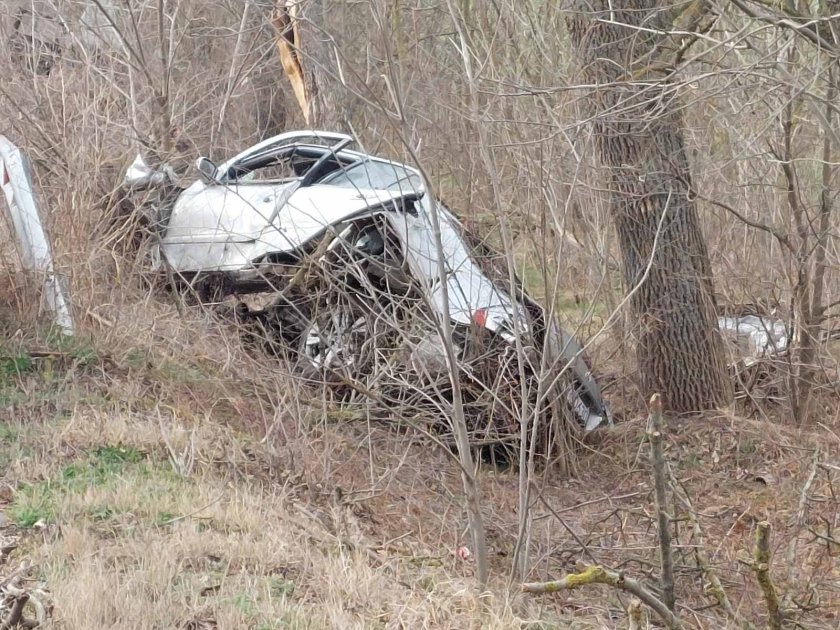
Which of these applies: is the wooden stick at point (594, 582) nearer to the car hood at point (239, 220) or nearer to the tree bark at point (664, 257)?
the car hood at point (239, 220)

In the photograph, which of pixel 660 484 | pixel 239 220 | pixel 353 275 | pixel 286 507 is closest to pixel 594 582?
pixel 660 484

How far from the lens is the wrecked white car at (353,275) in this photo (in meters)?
6.44

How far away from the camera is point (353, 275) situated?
6.35 m

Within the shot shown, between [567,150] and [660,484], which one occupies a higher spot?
[567,150]

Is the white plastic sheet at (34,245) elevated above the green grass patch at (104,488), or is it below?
above

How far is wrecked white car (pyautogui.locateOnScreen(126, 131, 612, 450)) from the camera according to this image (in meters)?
6.44

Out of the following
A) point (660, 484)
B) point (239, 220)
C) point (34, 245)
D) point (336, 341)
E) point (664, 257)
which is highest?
point (34, 245)

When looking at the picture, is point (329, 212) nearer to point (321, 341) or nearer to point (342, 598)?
point (321, 341)

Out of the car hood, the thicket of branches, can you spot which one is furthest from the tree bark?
the car hood

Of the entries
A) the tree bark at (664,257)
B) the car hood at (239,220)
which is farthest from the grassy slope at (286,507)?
the car hood at (239,220)

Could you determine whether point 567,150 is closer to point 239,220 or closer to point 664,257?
point 664,257

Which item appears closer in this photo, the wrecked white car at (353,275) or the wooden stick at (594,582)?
the wooden stick at (594,582)

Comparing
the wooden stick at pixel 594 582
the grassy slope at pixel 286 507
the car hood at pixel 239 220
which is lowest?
the grassy slope at pixel 286 507

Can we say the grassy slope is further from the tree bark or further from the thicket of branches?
the thicket of branches
